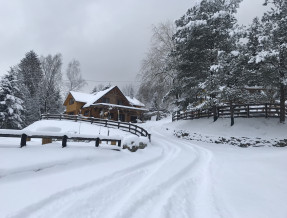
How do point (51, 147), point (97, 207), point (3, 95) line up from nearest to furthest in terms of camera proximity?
point (97, 207)
point (51, 147)
point (3, 95)

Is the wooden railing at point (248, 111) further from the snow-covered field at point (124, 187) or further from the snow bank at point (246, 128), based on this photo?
the snow-covered field at point (124, 187)

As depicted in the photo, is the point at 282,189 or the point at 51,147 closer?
the point at 282,189

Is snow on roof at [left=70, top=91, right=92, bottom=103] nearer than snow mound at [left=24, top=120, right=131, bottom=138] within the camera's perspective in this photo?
No

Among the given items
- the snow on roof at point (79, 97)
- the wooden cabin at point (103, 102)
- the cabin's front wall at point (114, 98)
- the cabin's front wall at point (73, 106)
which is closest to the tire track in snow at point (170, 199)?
the wooden cabin at point (103, 102)

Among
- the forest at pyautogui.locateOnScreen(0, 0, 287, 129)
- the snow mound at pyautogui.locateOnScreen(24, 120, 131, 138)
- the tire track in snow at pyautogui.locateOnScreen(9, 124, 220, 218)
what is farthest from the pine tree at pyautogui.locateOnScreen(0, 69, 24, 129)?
the tire track in snow at pyautogui.locateOnScreen(9, 124, 220, 218)

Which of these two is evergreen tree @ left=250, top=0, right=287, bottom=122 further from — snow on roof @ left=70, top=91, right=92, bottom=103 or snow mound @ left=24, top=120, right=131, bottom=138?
snow on roof @ left=70, top=91, right=92, bottom=103

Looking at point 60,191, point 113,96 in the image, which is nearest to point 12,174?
point 60,191

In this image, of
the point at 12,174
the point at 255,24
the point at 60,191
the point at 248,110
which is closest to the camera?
the point at 60,191

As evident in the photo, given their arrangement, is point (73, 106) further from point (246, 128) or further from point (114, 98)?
point (246, 128)

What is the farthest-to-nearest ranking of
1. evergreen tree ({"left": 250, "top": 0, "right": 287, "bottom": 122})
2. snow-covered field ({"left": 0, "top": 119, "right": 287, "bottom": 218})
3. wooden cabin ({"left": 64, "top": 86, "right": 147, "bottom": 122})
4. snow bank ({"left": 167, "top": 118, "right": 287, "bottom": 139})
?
wooden cabin ({"left": 64, "top": 86, "right": 147, "bottom": 122}) → snow bank ({"left": 167, "top": 118, "right": 287, "bottom": 139}) → evergreen tree ({"left": 250, "top": 0, "right": 287, "bottom": 122}) → snow-covered field ({"left": 0, "top": 119, "right": 287, "bottom": 218})

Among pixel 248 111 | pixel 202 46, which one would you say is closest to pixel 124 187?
pixel 248 111

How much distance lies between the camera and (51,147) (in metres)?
6.30

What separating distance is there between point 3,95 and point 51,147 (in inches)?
863

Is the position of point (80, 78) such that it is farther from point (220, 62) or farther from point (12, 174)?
point (12, 174)
